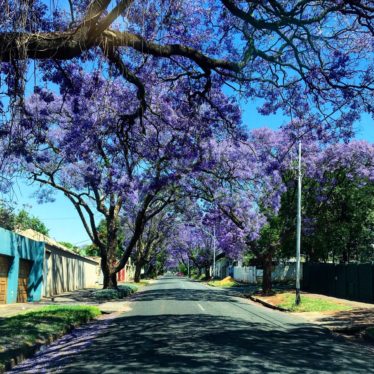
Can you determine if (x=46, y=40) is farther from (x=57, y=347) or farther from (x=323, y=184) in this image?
(x=323, y=184)

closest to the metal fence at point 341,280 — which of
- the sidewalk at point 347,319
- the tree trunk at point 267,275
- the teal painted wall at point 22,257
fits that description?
the sidewalk at point 347,319

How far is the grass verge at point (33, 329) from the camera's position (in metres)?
9.70

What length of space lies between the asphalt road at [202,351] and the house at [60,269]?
58.9 ft

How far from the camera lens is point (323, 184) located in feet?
104

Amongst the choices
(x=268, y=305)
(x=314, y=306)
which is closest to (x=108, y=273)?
(x=268, y=305)

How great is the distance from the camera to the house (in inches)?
1280

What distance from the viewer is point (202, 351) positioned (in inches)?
400

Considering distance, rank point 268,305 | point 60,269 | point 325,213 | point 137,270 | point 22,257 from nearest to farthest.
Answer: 1. point 268,305
2. point 22,257
3. point 325,213
4. point 60,269
5. point 137,270

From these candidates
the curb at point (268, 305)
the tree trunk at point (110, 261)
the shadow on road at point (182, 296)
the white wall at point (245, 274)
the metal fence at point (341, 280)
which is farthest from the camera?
the white wall at point (245, 274)

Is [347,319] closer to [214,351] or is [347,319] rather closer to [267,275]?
[214,351]

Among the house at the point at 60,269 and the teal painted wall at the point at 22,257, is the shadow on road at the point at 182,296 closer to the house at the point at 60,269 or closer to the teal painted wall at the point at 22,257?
the house at the point at 60,269

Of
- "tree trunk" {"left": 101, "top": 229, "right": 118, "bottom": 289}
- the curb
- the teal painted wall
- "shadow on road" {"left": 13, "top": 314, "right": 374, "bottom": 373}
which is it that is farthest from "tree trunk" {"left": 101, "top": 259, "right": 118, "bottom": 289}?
"shadow on road" {"left": 13, "top": 314, "right": 374, "bottom": 373}

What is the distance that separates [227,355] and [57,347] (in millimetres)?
4040

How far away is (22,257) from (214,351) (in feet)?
61.2
